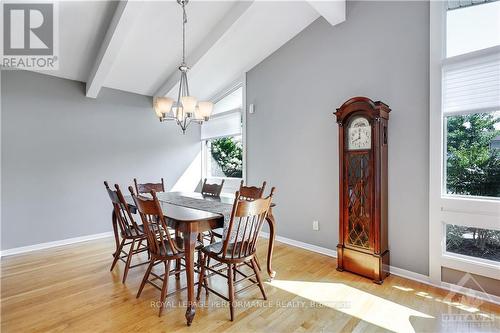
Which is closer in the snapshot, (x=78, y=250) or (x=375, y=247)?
(x=375, y=247)

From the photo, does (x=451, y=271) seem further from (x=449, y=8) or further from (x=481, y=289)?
(x=449, y=8)

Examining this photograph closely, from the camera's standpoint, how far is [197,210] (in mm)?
2412

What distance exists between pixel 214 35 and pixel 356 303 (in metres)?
3.44

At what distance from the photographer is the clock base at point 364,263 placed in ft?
8.62

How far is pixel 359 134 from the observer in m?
2.80

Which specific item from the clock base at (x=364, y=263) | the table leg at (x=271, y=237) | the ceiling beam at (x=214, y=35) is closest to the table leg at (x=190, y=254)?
the table leg at (x=271, y=237)

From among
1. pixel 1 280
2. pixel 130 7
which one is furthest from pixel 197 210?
pixel 1 280

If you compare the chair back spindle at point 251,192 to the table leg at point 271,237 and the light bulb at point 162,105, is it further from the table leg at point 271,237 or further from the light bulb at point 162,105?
the light bulb at point 162,105

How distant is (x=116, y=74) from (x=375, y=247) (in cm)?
420

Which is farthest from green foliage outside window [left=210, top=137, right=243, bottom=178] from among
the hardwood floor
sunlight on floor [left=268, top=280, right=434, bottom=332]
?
sunlight on floor [left=268, top=280, right=434, bottom=332]

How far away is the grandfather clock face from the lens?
273 centimetres

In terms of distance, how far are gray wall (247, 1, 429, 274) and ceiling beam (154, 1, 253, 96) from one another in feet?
3.24

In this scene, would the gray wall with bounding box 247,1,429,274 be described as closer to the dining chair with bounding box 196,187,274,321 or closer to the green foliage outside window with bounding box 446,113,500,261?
the green foliage outside window with bounding box 446,113,500,261

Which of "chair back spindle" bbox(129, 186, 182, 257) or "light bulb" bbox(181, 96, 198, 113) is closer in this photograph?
"chair back spindle" bbox(129, 186, 182, 257)
